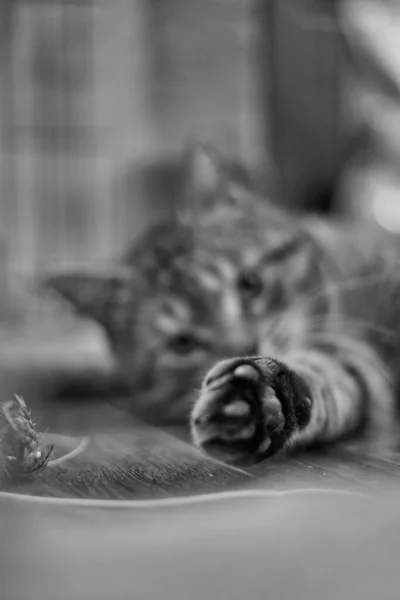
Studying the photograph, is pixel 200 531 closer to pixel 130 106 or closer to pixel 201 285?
pixel 201 285

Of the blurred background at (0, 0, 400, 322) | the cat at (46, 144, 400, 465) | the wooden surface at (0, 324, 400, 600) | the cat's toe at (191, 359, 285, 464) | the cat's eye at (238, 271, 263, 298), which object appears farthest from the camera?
the blurred background at (0, 0, 400, 322)

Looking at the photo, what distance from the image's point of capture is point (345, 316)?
2.31 ft

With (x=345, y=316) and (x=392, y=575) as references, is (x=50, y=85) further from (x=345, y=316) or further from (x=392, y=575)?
(x=392, y=575)

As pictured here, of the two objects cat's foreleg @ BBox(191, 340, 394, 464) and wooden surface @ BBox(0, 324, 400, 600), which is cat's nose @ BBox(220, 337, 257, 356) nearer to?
cat's foreleg @ BBox(191, 340, 394, 464)

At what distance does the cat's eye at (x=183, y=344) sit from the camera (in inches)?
30.5

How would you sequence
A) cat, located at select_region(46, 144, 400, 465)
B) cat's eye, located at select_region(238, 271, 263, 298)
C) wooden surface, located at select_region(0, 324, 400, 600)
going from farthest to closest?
1. cat's eye, located at select_region(238, 271, 263, 298)
2. cat, located at select_region(46, 144, 400, 465)
3. wooden surface, located at select_region(0, 324, 400, 600)

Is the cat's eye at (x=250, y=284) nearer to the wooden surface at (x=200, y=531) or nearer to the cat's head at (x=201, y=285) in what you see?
the cat's head at (x=201, y=285)

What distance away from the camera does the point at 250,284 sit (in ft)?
2.53

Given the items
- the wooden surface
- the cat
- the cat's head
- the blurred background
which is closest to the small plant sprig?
the wooden surface

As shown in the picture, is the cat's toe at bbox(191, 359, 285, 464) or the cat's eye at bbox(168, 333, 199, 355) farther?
the cat's eye at bbox(168, 333, 199, 355)

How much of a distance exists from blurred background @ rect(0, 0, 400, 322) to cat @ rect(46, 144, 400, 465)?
110cm

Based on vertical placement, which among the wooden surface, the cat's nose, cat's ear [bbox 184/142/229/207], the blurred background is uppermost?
the blurred background

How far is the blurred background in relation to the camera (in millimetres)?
1945

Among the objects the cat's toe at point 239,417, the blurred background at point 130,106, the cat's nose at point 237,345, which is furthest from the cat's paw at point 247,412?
the blurred background at point 130,106
